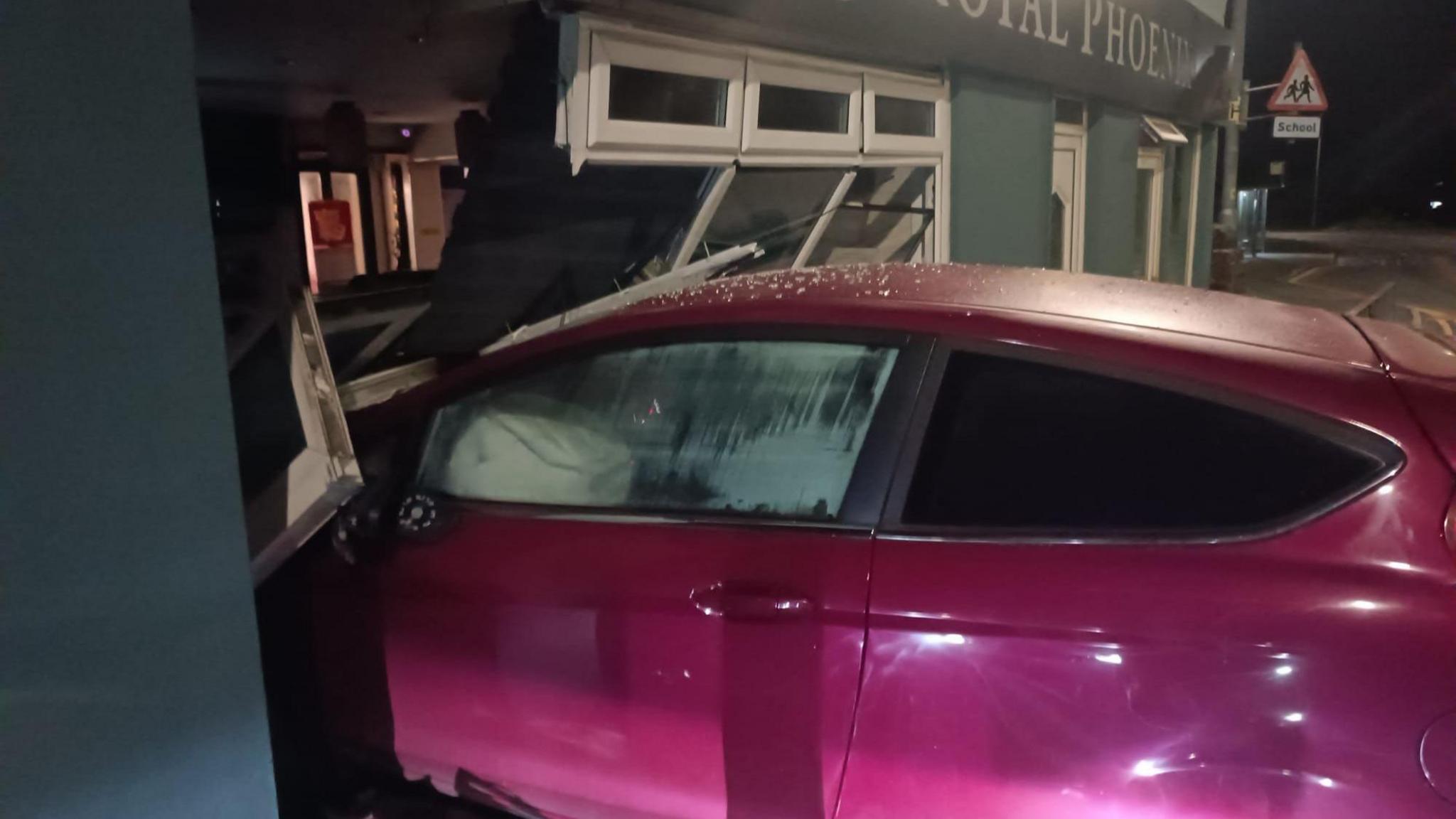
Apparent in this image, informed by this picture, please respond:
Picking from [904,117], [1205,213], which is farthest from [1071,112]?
[1205,213]

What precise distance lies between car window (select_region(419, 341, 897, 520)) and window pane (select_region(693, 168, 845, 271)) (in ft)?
7.83

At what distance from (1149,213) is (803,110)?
737cm

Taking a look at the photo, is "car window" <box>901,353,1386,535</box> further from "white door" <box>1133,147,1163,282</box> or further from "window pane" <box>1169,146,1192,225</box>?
"window pane" <box>1169,146,1192,225</box>

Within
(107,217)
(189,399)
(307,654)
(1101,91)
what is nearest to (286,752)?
(307,654)

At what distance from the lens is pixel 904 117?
555 cm

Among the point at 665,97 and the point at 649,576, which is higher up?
the point at 665,97

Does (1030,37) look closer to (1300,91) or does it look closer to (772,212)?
(772,212)

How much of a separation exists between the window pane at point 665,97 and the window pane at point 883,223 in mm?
1563

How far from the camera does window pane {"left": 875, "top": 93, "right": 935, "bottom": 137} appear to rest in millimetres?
5293

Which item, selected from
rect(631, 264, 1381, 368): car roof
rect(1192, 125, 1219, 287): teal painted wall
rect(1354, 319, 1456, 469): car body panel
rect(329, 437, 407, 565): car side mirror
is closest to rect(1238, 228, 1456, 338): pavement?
rect(1354, 319, 1456, 469): car body panel

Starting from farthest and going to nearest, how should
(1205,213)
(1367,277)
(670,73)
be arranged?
1. (1367,277)
2. (1205,213)
3. (670,73)

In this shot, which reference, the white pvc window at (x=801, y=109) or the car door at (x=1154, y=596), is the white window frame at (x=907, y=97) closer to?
the white pvc window at (x=801, y=109)

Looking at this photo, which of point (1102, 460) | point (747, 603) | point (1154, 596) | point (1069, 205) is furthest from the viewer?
point (1069, 205)

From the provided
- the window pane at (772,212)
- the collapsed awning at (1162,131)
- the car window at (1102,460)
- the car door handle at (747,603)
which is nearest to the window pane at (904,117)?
the window pane at (772,212)
